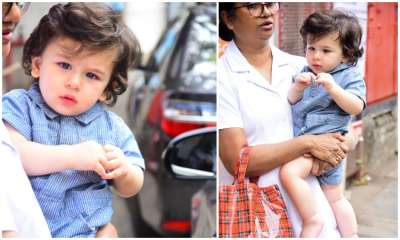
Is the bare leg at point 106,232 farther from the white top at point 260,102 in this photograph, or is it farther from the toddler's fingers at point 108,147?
the white top at point 260,102

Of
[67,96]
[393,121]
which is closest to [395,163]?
[393,121]

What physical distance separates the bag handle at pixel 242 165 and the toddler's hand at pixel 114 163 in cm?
40

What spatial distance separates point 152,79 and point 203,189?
99cm

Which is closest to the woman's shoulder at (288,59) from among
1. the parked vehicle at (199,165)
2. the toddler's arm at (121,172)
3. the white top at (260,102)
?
the white top at (260,102)

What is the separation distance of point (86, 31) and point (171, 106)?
1.23 meters

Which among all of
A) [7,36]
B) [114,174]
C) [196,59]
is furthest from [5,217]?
[196,59]

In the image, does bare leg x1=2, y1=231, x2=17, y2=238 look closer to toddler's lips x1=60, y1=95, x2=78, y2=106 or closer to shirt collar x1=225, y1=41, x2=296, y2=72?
toddler's lips x1=60, y1=95, x2=78, y2=106

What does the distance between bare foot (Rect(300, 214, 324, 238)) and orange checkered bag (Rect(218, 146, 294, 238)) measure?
0.16 ft

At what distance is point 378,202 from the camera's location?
6.10ft

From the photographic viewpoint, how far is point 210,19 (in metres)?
2.51

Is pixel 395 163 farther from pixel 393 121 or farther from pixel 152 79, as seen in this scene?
pixel 152 79

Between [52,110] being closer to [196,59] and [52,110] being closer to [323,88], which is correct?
[323,88]

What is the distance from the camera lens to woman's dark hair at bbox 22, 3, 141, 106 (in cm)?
159

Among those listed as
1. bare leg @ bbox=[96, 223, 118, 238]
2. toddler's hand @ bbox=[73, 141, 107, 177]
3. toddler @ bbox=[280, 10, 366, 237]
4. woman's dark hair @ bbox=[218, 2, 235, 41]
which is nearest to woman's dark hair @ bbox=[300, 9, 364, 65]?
toddler @ bbox=[280, 10, 366, 237]
